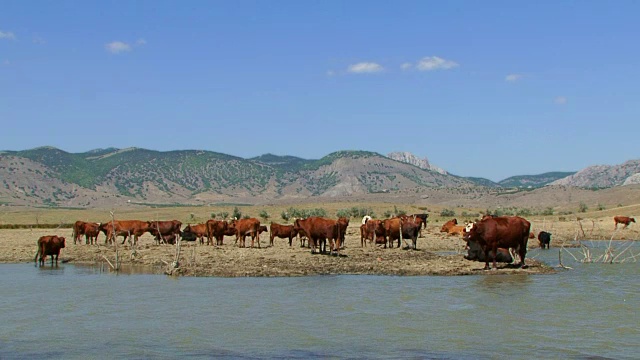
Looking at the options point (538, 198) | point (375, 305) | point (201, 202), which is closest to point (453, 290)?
point (375, 305)

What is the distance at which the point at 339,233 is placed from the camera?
24969 millimetres

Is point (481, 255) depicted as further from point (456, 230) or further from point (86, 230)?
point (86, 230)

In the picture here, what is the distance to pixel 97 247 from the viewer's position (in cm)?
3072

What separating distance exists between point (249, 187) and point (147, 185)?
28778mm

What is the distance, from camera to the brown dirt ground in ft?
68.9

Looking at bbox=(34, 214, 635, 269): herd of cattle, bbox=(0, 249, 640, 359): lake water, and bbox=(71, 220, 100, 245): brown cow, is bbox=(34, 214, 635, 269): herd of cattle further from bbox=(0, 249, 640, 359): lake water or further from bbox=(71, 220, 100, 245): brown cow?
bbox=(0, 249, 640, 359): lake water

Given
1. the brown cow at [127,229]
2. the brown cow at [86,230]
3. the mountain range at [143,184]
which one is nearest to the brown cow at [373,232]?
the brown cow at [127,229]

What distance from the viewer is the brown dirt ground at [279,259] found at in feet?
68.9

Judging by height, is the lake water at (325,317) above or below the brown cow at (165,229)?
below

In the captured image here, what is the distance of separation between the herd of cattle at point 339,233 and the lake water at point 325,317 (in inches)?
76.2

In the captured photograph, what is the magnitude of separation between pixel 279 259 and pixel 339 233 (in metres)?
2.68

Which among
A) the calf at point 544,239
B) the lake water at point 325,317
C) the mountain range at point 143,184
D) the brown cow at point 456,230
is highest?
the mountain range at point 143,184

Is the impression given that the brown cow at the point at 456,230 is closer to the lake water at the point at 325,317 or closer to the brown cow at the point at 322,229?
the brown cow at the point at 322,229

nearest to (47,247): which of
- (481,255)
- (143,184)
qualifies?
(481,255)
